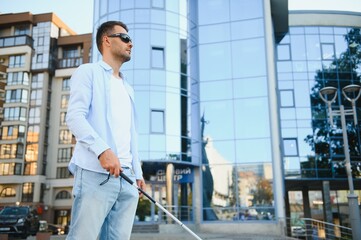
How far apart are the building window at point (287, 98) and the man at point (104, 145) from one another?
90.5ft

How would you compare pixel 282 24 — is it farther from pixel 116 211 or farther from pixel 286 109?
pixel 116 211

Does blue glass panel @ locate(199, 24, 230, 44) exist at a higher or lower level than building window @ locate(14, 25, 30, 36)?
lower

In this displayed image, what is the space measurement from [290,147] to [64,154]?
36.8 metres

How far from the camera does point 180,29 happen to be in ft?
74.1

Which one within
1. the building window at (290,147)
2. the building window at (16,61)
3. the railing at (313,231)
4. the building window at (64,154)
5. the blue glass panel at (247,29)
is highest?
the building window at (16,61)

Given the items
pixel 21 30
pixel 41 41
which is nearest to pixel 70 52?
pixel 41 41

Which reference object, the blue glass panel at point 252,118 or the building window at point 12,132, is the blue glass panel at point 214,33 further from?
the building window at point 12,132

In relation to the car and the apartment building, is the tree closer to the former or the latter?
the car

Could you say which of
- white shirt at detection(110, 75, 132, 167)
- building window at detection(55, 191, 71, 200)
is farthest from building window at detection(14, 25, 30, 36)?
white shirt at detection(110, 75, 132, 167)

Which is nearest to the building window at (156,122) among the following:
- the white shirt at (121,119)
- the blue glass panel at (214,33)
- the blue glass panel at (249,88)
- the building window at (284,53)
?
the blue glass panel at (249,88)

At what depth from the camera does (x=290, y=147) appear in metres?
28.2

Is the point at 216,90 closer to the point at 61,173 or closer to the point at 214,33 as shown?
the point at 214,33

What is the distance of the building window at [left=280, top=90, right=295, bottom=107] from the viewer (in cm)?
2911

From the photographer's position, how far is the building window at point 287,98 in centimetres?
2911
